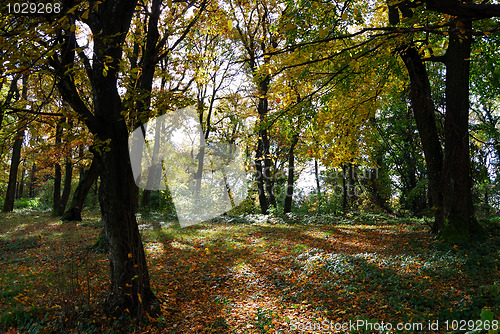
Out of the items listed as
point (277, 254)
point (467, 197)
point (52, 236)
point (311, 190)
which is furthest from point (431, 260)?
point (311, 190)

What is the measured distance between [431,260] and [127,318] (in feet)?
18.7

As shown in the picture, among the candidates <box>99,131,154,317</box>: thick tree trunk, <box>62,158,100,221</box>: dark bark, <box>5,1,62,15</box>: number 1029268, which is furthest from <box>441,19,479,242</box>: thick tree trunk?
<box>62,158,100,221</box>: dark bark

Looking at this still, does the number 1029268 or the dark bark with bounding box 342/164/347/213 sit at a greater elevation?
the number 1029268

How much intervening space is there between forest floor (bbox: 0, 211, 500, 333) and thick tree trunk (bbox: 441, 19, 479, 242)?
531 mm

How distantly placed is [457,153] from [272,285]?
17.0 feet

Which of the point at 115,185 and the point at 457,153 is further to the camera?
the point at 457,153

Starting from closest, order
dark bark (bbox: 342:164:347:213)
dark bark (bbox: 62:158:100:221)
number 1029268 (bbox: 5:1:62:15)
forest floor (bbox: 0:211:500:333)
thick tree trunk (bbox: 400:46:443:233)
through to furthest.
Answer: number 1029268 (bbox: 5:1:62:15)
forest floor (bbox: 0:211:500:333)
thick tree trunk (bbox: 400:46:443:233)
dark bark (bbox: 62:158:100:221)
dark bark (bbox: 342:164:347:213)

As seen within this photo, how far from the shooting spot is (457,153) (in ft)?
22.8

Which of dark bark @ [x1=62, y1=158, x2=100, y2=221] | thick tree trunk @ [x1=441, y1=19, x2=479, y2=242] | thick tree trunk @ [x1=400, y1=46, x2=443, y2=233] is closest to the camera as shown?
thick tree trunk @ [x1=441, y1=19, x2=479, y2=242]

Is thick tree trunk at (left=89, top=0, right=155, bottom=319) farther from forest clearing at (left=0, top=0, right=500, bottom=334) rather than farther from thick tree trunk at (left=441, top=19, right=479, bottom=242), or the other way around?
thick tree trunk at (left=441, top=19, right=479, bottom=242)

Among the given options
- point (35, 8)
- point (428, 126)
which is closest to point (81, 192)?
point (35, 8)

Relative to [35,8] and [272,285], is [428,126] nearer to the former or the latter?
[272,285]

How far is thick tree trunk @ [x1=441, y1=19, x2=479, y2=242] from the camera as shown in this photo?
271 inches

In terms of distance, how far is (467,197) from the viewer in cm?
690
